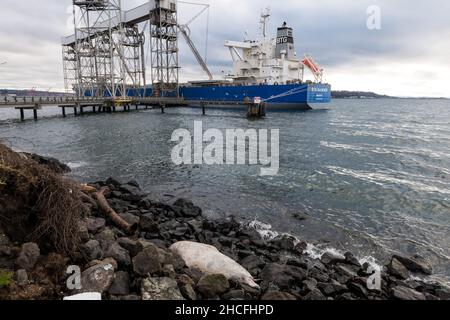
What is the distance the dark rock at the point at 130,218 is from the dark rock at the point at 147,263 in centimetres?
332

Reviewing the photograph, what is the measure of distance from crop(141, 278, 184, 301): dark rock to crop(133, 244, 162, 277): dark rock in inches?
9.2

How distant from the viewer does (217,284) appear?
523 centimetres

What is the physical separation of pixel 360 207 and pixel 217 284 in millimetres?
8311

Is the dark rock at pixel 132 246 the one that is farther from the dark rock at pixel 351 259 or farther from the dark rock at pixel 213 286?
the dark rock at pixel 351 259

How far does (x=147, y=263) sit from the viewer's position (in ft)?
17.0

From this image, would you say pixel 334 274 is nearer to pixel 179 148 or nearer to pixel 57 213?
pixel 57 213

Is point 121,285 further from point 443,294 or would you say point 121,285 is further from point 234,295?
point 443,294

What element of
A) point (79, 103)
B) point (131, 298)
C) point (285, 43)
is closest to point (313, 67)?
point (285, 43)

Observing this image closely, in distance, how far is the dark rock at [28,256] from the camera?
4523 millimetres

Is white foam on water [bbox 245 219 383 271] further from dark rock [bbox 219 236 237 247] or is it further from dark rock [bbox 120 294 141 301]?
dark rock [bbox 120 294 141 301]

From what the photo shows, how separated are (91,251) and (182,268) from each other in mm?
1619

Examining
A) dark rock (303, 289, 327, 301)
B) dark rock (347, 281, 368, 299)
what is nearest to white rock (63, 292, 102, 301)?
dark rock (303, 289, 327, 301)
